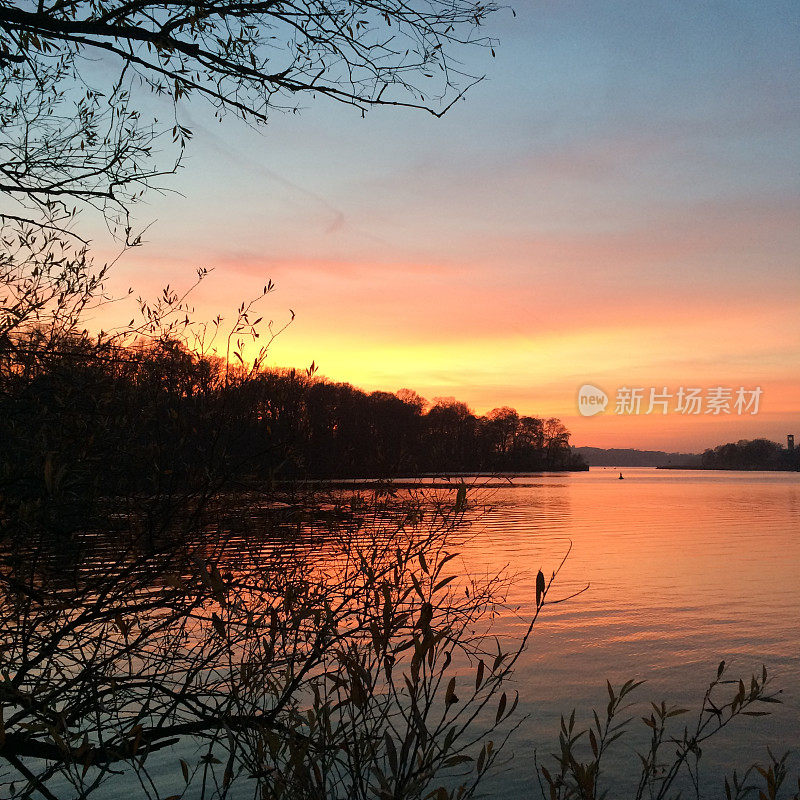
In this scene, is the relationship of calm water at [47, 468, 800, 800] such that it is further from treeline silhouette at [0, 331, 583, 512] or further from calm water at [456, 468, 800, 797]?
treeline silhouette at [0, 331, 583, 512]

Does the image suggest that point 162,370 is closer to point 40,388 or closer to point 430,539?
point 40,388

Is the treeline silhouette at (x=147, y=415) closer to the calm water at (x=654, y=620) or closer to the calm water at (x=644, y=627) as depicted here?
the calm water at (x=644, y=627)

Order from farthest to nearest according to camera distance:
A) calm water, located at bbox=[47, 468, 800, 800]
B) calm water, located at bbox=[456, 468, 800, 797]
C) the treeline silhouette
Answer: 1. calm water, located at bbox=[456, 468, 800, 797]
2. calm water, located at bbox=[47, 468, 800, 800]
3. the treeline silhouette

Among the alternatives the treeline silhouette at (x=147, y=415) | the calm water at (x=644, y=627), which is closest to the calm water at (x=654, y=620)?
the calm water at (x=644, y=627)

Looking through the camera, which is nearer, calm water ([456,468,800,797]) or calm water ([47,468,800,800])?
calm water ([47,468,800,800])

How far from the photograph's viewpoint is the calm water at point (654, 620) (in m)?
10.8

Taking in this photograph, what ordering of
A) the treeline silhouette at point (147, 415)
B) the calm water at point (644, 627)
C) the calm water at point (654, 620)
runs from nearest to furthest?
the treeline silhouette at point (147, 415) < the calm water at point (644, 627) < the calm water at point (654, 620)

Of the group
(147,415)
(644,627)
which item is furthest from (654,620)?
(147,415)

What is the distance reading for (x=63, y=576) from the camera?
5.88m

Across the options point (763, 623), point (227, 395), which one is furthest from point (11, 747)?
point (763, 623)

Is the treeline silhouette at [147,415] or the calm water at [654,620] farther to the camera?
the calm water at [654,620]

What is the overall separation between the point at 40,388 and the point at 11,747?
8.99 ft

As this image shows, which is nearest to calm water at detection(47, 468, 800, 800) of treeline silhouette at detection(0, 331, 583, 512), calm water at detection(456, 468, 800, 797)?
calm water at detection(456, 468, 800, 797)

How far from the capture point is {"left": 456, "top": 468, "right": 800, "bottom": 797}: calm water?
10.8 metres
